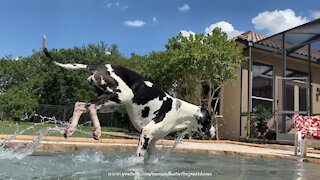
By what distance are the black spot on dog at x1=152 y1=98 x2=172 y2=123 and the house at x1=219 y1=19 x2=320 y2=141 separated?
7.96 meters

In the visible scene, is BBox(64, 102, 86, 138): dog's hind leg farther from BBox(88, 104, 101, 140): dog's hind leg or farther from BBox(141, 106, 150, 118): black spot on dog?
BBox(141, 106, 150, 118): black spot on dog

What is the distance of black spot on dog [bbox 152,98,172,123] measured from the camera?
12.6ft

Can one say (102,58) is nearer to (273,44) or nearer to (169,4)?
(169,4)

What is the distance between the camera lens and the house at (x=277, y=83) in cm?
1077

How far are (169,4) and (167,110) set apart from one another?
9.54m

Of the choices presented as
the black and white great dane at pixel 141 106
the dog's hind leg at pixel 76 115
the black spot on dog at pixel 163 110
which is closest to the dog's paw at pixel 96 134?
the black and white great dane at pixel 141 106

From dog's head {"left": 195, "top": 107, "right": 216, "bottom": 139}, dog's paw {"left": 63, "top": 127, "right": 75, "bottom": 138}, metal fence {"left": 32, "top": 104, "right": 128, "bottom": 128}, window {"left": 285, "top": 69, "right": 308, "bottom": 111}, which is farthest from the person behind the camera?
metal fence {"left": 32, "top": 104, "right": 128, "bottom": 128}

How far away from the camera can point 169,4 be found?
12508mm

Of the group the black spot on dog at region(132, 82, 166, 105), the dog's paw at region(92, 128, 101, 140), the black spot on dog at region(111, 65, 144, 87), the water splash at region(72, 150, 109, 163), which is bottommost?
the water splash at region(72, 150, 109, 163)

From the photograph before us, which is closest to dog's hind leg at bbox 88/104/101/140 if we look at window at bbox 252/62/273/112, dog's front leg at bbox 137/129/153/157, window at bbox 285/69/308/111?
dog's front leg at bbox 137/129/153/157

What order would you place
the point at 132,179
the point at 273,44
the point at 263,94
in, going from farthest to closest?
the point at 263,94
the point at 273,44
the point at 132,179

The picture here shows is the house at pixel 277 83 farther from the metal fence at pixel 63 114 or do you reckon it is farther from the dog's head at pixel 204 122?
the metal fence at pixel 63 114

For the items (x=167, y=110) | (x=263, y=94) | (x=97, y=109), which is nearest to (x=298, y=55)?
(x=263, y=94)

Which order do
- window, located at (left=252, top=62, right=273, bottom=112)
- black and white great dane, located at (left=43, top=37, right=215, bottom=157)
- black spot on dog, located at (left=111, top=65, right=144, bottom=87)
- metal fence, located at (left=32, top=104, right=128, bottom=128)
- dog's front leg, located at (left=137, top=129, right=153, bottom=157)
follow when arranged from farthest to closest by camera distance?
metal fence, located at (left=32, top=104, right=128, bottom=128) < window, located at (left=252, top=62, right=273, bottom=112) < dog's front leg, located at (left=137, top=129, right=153, bottom=157) < black spot on dog, located at (left=111, top=65, right=144, bottom=87) < black and white great dane, located at (left=43, top=37, right=215, bottom=157)
